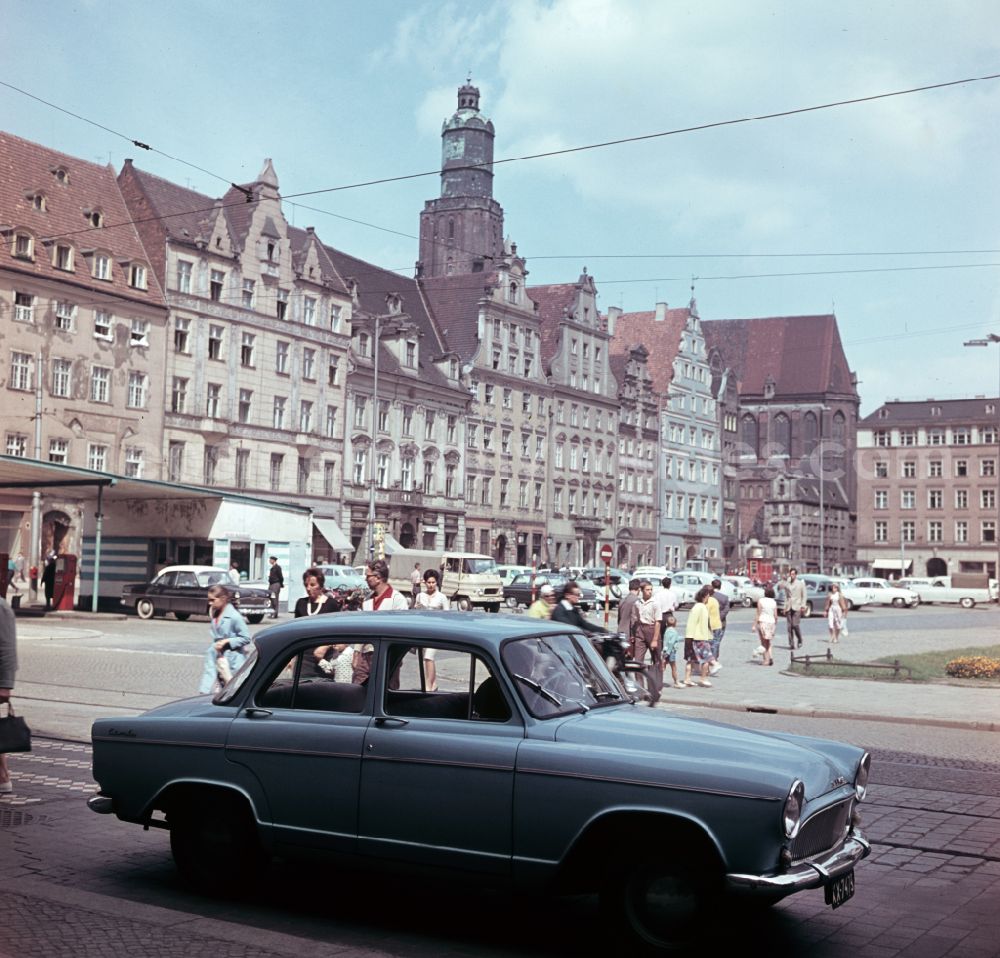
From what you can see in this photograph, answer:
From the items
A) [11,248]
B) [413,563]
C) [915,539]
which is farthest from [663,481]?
[11,248]

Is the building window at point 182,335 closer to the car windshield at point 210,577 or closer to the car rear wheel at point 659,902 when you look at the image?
the car windshield at point 210,577

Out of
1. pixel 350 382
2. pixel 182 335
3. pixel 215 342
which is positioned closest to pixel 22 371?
pixel 182 335

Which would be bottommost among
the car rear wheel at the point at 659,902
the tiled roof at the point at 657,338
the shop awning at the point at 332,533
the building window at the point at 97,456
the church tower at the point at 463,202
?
the car rear wheel at the point at 659,902

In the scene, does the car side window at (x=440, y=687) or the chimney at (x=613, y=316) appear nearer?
the car side window at (x=440, y=687)

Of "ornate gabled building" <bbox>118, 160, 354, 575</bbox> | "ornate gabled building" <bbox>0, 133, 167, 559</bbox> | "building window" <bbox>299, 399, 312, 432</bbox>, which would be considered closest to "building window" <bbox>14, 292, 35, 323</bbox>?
"ornate gabled building" <bbox>0, 133, 167, 559</bbox>

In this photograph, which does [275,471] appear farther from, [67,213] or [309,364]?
[67,213]

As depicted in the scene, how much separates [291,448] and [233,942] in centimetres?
5801

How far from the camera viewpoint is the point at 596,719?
655cm

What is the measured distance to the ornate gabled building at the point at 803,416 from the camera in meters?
132

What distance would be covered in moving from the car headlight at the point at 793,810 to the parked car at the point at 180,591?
3221cm

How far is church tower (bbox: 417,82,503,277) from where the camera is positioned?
115562mm

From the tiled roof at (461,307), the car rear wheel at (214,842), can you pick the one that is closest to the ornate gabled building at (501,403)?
the tiled roof at (461,307)

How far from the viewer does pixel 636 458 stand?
3725 inches

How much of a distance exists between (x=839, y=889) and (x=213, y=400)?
55698 millimetres
